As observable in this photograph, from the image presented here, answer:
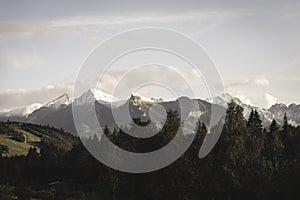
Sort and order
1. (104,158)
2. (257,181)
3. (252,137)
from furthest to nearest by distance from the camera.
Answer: (104,158)
(252,137)
(257,181)

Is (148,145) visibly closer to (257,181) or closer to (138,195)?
(138,195)

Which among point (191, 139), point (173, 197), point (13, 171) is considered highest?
point (191, 139)

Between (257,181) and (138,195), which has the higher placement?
(257,181)

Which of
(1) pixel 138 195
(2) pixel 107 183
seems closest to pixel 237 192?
(1) pixel 138 195

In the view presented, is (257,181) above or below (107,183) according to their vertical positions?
above

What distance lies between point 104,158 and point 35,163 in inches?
3012

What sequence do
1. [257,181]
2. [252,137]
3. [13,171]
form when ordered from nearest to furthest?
[257,181] < [252,137] < [13,171]

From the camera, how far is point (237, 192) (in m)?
69.4

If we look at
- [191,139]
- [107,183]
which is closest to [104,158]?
[107,183]

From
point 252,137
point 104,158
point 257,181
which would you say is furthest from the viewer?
point 104,158

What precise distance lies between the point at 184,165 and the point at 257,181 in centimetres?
1072

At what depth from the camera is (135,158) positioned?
77125 millimetres

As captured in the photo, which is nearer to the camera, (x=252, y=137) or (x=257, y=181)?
(x=257, y=181)

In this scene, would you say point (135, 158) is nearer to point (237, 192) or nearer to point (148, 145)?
point (148, 145)
